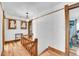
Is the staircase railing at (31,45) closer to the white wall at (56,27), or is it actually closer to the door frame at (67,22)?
the white wall at (56,27)

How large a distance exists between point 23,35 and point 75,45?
81 centimetres

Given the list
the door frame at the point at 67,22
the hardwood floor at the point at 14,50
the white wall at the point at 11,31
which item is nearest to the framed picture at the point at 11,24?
the white wall at the point at 11,31

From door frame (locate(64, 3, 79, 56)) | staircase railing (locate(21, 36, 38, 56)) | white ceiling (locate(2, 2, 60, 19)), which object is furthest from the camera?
staircase railing (locate(21, 36, 38, 56))

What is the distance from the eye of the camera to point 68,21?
1.45m

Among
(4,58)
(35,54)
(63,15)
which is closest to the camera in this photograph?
(63,15)

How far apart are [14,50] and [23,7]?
68cm

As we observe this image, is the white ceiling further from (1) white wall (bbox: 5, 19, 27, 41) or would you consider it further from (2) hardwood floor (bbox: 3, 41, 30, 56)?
(2) hardwood floor (bbox: 3, 41, 30, 56)

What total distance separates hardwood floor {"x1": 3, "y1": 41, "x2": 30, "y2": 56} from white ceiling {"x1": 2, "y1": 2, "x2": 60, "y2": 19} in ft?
1.47

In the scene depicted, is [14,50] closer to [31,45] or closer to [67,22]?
[31,45]

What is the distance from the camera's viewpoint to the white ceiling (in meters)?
1.53

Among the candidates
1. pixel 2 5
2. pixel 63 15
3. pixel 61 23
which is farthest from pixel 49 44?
pixel 2 5

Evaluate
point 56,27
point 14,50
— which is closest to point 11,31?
point 14,50

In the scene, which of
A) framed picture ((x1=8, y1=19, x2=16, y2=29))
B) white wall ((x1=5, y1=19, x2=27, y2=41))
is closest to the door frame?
white wall ((x1=5, y1=19, x2=27, y2=41))

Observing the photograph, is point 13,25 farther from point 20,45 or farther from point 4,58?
point 4,58
